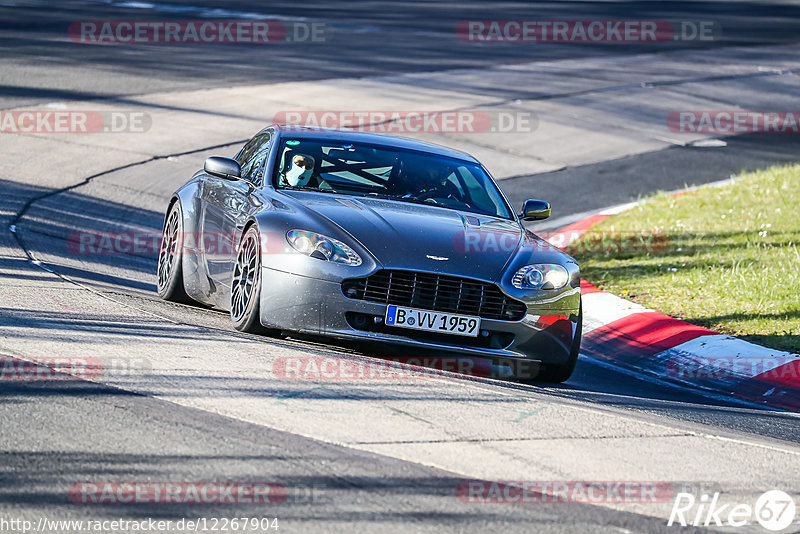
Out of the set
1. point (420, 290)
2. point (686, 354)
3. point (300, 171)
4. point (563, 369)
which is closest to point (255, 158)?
point (300, 171)

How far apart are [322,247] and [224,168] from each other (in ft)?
5.34

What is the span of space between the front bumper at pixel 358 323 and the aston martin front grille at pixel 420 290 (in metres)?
0.07

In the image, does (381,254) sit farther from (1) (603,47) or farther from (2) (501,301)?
(1) (603,47)

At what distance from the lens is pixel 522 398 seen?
21.0 ft

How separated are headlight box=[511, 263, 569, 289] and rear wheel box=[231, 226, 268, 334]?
1.58 m

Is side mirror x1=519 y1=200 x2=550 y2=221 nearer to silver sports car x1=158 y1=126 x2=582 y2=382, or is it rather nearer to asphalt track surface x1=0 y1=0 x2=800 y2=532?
silver sports car x1=158 y1=126 x2=582 y2=382

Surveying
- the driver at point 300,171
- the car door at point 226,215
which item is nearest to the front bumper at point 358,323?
the car door at point 226,215

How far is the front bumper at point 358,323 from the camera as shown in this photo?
6879 mm

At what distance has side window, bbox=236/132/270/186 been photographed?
8.40 m

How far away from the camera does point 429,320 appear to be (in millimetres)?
6875

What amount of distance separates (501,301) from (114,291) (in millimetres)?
3233

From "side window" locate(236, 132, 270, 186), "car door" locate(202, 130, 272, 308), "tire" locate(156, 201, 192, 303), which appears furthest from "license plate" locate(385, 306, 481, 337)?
"tire" locate(156, 201, 192, 303)

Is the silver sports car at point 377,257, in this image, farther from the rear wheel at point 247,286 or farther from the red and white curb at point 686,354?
the red and white curb at point 686,354

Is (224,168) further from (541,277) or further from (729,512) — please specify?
(729,512)
